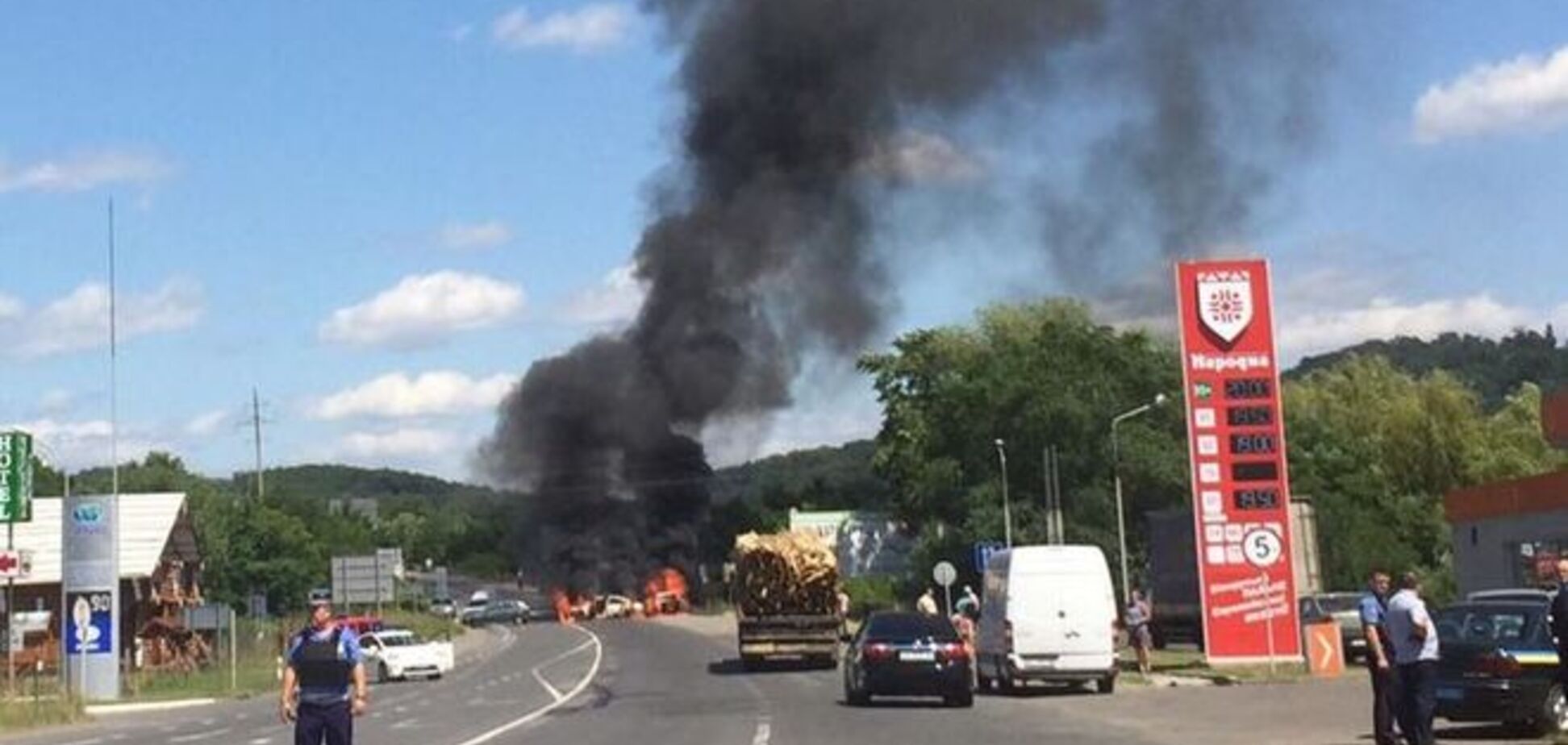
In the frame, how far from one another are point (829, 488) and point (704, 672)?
4002 inches

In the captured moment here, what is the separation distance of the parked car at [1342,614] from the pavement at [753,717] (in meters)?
5.57

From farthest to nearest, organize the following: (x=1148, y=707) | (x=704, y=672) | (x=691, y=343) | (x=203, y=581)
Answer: (x=203, y=581) → (x=691, y=343) → (x=704, y=672) → (x=1148, y=707)

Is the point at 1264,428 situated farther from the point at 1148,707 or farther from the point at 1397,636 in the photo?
the point at 1397,636

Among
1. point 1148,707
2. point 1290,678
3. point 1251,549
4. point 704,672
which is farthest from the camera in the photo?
point 704,672

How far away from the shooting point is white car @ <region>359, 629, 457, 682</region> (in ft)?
192

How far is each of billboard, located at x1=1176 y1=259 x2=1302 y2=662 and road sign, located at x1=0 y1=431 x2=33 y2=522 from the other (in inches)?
1148

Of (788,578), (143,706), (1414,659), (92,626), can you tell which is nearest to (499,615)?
(92,626)

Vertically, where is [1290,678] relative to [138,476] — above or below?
below

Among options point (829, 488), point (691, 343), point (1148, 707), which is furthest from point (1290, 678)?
point (829, 488)

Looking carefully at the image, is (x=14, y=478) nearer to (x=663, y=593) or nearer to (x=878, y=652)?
(x=878, y=652)

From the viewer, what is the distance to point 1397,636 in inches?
A: 786

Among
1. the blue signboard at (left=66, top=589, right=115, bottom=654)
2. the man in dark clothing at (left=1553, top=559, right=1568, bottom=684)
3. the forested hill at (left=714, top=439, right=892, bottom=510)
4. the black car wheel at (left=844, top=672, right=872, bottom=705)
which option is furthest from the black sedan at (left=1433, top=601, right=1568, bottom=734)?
the forested hill at (left=714, top=439, right=892, bottom=510)

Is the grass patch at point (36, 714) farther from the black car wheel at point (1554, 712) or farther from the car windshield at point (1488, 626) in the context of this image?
the black car wheel at point (1554, 712)

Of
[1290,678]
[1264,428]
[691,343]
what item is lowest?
[1290,678]
